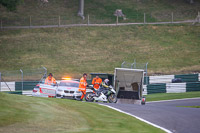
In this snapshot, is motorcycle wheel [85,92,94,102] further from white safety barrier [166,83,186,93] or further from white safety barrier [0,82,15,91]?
white safety barrier [166,83,186,93]

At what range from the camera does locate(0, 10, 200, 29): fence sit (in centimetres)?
4606

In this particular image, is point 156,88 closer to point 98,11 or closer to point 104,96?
point 104,96

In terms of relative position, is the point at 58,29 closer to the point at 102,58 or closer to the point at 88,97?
the point at 102,58

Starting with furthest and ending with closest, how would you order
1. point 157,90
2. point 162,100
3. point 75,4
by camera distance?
point 75,4 → point 157,90 → point 162,100

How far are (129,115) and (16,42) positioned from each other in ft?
97.7

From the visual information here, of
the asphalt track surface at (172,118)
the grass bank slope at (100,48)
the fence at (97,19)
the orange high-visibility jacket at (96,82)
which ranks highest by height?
the fence at (97,19)

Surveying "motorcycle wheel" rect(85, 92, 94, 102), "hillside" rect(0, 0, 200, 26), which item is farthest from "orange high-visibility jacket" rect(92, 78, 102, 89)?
"hillside" rect(0, 0, 200, 26)

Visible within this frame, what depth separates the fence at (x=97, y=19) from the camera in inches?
1813

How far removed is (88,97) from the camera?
806 inches

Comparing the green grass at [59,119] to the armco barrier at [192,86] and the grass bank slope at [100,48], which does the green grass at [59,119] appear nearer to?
the armco barrier at [192,86]

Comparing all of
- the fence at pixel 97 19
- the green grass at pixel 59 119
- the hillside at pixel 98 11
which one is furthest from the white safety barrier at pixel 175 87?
the hillside at pixel 98 11

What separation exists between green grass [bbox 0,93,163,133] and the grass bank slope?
21203 millimetres

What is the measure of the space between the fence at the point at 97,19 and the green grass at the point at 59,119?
32528mm

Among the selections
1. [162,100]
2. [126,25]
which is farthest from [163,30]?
[162,100]
